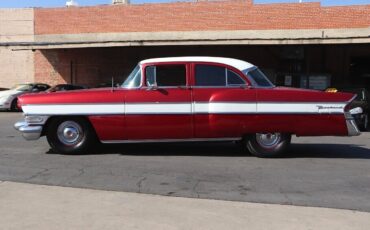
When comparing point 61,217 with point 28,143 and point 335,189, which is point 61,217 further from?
point 28,143

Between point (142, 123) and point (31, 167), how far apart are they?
7.05ft

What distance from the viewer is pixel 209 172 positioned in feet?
28.9

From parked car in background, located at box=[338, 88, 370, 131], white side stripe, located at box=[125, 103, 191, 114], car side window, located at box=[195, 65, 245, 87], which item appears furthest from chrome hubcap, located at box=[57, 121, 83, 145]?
parked car in background, located at box=[338, 88, 370, 131]

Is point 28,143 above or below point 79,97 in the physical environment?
below

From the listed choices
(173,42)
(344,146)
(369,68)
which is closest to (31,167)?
(344,146)

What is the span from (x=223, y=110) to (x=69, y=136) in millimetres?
3009

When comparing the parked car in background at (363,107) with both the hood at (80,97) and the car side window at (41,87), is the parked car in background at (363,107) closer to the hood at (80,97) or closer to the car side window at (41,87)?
the hood at (80,97)

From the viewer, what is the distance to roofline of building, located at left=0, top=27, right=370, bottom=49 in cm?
2348

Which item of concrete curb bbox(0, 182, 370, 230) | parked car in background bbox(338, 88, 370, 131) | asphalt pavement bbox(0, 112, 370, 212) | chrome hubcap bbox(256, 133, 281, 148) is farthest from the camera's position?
parked car in background bbox(338, 88, 370, 131)

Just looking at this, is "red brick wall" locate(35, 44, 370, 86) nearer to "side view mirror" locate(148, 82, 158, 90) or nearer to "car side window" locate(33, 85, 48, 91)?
"car side window" locate(33, 85, 48, 91)

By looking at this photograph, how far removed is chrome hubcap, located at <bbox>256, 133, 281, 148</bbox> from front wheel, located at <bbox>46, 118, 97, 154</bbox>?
3.17 meters

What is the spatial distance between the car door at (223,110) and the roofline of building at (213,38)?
545 inches

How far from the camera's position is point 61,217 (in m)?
6.09

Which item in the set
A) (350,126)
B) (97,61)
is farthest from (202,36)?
(350,126)
